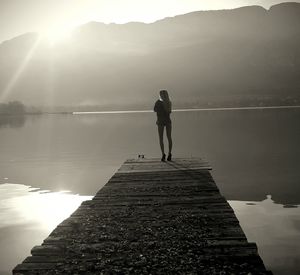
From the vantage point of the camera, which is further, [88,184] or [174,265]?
[88,184]

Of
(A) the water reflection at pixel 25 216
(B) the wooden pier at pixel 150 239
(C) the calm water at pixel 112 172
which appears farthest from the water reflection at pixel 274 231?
(A) the water reflection at pixel 25 216

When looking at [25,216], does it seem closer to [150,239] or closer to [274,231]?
[274,231]

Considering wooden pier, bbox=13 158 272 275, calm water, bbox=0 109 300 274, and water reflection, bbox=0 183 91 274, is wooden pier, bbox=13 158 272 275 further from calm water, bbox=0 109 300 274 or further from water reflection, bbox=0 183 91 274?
water reflection, bbox=0 183 91 274

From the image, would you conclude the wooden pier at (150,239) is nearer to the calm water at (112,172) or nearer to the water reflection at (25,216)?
the calm water at (112,172)

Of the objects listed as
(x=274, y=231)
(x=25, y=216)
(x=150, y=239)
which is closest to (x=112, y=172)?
(x=25, y=216)

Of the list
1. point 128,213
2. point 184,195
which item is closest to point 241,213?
point 184,195

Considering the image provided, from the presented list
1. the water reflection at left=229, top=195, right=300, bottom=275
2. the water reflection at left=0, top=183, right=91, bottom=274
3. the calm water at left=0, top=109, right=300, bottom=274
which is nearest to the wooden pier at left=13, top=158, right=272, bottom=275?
the water reflection at left=229, top=195, right=300, bottom=275

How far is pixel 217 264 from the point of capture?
264 inches

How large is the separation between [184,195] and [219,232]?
144 inches

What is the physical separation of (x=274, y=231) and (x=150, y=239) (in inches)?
321

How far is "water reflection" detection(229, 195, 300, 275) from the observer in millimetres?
11719

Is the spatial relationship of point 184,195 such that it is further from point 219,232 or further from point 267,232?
point 267,232

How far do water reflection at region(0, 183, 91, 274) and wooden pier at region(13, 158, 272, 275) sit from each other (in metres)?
3.46

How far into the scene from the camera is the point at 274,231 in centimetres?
1466
